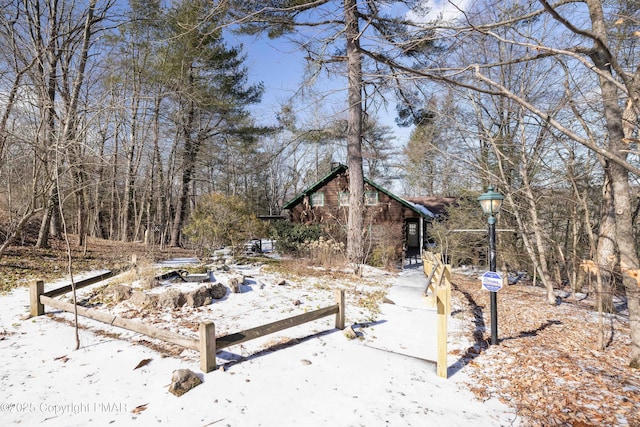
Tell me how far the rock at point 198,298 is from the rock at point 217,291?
0.19 meters

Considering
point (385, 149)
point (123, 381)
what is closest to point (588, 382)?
point (123, 381)

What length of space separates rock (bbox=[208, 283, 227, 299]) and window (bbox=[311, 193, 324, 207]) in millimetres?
11873

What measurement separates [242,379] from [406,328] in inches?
128

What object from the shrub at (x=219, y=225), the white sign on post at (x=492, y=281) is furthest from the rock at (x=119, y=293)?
the white sign on post at (x=492, y=281)

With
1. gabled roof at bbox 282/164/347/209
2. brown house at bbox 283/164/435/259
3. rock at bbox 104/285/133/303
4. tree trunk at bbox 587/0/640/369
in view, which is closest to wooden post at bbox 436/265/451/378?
tree trunk at bbox 587/0/640/369

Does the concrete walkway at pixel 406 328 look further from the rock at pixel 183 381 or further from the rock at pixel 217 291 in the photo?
the rock at pixel 217 291

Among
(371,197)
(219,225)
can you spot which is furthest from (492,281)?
(371,197)

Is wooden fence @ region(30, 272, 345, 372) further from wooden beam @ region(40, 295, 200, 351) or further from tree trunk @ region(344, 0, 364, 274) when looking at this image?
tree trunk @ region(344, 0, 364, 274)

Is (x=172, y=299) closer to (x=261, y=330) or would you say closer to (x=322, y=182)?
(x=261, y=330)

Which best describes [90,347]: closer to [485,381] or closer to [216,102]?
[485,381]

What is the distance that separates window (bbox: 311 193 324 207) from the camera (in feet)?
59.4

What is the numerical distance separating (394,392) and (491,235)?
305cm

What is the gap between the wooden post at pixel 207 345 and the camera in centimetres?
354

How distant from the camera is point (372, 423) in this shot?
2.93 metres
